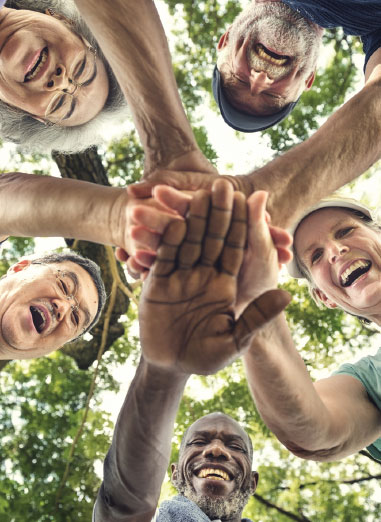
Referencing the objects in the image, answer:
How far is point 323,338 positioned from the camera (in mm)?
5281

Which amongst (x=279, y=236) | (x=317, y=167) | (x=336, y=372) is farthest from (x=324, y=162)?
(x=336, y=372)

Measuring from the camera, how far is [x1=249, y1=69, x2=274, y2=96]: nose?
301cm

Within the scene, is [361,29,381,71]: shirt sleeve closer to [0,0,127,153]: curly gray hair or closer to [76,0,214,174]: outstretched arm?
[76,0,214,174]: outstretched arm

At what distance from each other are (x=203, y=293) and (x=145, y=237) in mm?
238

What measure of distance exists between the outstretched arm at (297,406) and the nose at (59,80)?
1.64 m

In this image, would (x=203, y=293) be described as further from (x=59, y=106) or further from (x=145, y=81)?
(x=59, y=106)

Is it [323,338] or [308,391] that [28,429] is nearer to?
[323,338]

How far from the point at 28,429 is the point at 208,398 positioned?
1741mm

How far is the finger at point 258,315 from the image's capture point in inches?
61.3

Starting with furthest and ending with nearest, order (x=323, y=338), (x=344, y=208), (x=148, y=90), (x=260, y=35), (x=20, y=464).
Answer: (x=323, y=338) → (x=20, y=464) → (x=344, y=208) → (x=260, y=35) → (x=148, y=90)

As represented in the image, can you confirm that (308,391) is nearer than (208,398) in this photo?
Yes

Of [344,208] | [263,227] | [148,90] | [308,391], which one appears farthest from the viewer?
[344,208]

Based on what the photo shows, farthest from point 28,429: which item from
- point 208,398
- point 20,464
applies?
point 208,398

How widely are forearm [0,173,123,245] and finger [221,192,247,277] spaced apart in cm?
51
